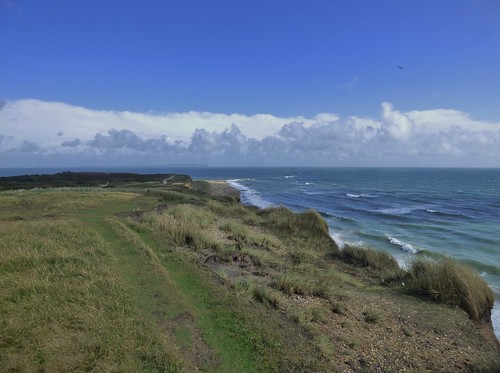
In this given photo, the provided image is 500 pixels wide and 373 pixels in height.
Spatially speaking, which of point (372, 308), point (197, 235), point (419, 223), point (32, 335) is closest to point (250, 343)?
point (32, 335)

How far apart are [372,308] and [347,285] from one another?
305 centimetres

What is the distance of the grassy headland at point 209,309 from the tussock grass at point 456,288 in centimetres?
4

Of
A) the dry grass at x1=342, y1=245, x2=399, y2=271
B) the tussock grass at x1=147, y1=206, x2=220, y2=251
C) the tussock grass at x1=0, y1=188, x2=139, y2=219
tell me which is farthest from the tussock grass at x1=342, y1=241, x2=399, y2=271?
the tussock grass at x1=0, y1=188, x2=139, y2=219

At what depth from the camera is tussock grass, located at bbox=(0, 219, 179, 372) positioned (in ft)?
21.4

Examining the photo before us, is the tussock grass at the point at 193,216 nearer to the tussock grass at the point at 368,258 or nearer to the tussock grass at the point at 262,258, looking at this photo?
the tussock grass at the point at 262,258

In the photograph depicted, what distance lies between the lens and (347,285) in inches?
589

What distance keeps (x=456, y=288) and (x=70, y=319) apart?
41.8ft

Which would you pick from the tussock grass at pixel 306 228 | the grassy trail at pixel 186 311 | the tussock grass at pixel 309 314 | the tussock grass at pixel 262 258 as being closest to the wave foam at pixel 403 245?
the tussock grass at pixel 306 228

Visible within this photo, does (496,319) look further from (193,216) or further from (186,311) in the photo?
(193,216)

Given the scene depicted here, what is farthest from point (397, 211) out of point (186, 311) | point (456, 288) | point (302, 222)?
point (186, 311)

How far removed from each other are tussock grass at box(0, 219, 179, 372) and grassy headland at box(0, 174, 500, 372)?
3 cm

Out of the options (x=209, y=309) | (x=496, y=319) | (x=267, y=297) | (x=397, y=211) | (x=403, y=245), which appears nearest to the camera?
(x=209, y=309)

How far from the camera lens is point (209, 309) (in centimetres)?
944

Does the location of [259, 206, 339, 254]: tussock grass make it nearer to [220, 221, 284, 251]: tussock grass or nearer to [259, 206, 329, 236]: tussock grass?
[259, 206, 329, 236]: tussock grass
